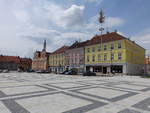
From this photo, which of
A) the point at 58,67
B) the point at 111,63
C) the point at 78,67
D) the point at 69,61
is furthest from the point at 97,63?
the point at 58,67

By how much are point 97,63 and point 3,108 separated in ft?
129

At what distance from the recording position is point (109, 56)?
40562 millimetres

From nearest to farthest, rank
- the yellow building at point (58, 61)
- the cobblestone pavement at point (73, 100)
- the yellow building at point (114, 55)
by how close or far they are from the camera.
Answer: the cobblestone pavement at point (73, 100), the yellow building at point (114, 55), the yellow building at point (58, 61)

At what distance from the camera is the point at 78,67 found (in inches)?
1999

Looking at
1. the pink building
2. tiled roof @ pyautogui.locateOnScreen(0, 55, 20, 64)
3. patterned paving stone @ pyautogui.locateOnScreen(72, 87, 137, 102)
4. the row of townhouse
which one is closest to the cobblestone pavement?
patterned paving stone @ pyautogui.locateOnScreen(72, 87, 137, 102)

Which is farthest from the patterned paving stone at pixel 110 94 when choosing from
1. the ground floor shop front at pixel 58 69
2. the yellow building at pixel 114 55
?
the ground floor shop front at pixel 58 69

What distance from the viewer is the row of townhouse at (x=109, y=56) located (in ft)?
123

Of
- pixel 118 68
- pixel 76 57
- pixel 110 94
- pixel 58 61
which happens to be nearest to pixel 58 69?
pixel 58 61

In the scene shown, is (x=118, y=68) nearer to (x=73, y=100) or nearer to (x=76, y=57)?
(x=76, y=57)

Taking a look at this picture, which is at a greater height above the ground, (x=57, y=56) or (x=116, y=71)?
(x=57, y=56)

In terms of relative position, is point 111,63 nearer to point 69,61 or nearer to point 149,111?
point 69,61

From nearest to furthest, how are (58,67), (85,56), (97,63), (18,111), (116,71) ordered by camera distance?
(18,111) → (116,71) → (97,63) → (85,56) → (58,67)

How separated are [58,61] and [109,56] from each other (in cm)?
2827

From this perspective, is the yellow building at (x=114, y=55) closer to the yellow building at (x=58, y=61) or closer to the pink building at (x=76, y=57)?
the pink building at (x=76, y=57)
